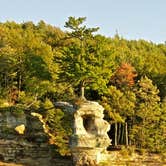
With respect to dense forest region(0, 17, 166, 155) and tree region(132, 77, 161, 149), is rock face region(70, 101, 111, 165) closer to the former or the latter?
dense forest region(0, 17, 166, 155)

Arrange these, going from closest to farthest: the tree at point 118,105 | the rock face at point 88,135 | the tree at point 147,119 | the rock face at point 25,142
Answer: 1. the rock face at point 88,135
2. the rock face at point 25,142
3. the tree at point 147,119
4. the tree at point 118,105

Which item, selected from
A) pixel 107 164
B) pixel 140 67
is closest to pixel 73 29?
pixel 107 164

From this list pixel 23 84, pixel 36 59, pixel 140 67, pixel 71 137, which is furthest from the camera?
pixel 140 67

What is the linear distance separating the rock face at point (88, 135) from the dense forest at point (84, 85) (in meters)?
1.02

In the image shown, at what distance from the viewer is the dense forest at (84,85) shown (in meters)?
29.2

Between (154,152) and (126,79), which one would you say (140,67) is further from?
(154,152)

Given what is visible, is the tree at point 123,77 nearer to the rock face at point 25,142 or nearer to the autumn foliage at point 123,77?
the autumn foliage at point 123,77

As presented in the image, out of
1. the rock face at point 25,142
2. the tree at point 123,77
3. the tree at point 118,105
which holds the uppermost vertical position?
the tree at point 123,77

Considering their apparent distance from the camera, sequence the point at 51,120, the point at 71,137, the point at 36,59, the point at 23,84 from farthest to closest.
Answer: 1. the point at 23,84
2. the point at 36,59
3. the point at 51,120
4. the point at 71,137

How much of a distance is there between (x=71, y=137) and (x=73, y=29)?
6283mm

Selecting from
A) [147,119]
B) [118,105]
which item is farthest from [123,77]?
[147,119]

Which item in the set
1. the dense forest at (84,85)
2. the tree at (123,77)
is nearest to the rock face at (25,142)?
the dense forest at (84,85)

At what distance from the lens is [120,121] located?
1220 inches


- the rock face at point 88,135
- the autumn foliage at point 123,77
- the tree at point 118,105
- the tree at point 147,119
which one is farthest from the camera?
the autumn foliage at point 123,77
